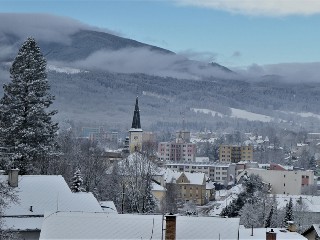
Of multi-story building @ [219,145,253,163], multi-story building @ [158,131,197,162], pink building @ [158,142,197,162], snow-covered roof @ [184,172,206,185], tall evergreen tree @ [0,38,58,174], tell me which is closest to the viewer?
tall evergreen tree @ [0,38,58,174]

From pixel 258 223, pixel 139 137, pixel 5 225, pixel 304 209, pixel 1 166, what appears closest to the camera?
pixel 5 225

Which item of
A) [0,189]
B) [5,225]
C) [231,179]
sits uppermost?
[0,189]

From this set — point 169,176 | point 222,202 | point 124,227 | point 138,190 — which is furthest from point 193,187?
point 124,227

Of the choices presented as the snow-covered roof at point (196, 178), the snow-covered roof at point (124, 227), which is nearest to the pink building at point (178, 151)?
the snow-covered roof at point (196, 178)

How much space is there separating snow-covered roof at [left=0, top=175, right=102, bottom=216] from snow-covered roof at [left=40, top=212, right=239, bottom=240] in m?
7.00

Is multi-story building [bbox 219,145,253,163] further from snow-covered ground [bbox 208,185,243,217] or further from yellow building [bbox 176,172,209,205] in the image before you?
yellow building [bbox 176,172,209,205]

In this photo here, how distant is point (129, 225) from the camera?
20.3 m

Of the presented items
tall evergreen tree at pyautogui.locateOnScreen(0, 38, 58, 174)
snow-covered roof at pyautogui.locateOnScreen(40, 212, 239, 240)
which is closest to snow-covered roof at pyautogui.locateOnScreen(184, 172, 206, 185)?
tall evergreen tree at pyautogui.locateOnScreen(0, 38, 58, 174)

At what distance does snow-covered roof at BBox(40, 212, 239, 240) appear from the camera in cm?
2006

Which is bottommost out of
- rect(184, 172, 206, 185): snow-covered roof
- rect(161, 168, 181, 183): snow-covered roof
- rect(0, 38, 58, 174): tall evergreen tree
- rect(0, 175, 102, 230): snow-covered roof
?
rect(184, 172, 206, 185): snow-covered roof

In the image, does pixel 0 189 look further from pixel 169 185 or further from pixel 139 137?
pixel 139 137

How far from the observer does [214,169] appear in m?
143

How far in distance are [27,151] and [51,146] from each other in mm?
2232

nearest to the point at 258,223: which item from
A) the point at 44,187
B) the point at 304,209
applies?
the point at 304,209
